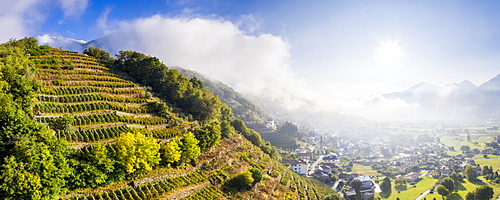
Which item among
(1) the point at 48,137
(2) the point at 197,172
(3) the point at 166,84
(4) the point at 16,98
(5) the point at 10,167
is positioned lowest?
(2) the point at 197,172

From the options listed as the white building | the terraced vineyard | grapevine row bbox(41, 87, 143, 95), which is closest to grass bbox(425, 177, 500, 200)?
the white building

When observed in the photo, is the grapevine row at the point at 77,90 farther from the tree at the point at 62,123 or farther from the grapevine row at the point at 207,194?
the grapevine row at the point at 207,194

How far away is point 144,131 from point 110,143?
6800 millimetres

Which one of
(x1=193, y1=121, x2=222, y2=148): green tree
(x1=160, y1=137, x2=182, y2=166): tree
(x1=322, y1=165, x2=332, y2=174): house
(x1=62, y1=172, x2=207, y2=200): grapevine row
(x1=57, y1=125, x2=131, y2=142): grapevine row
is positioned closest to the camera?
(x1=62, y1=172, x2=207, y2=200): grapevine row

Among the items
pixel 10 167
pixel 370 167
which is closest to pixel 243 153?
pixel 10 167

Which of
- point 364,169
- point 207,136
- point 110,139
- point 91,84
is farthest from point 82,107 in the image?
point 364,169

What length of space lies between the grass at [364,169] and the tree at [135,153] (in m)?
128

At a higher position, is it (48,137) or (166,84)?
(166,84)

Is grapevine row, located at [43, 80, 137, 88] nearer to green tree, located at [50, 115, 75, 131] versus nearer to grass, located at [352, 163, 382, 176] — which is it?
green tree, located at [50, 115, 75, 131]

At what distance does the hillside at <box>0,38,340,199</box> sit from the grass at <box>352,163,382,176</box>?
91.1 metres

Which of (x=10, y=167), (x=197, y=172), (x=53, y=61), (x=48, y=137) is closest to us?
(x=10, y=167)

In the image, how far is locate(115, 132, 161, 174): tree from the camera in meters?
29.2

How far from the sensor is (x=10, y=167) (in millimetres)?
21422

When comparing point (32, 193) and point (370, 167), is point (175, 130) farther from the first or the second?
point (370, 167)
